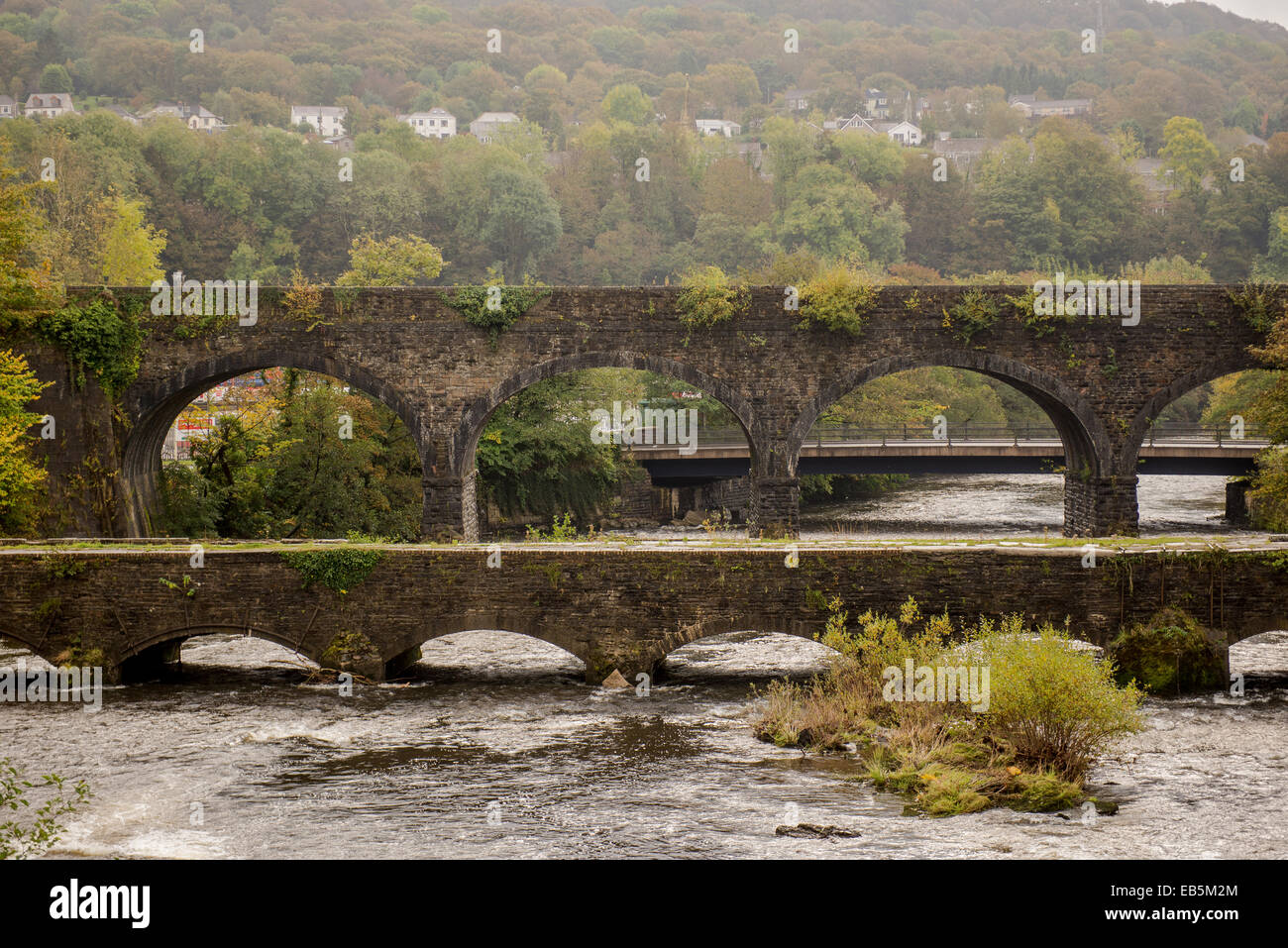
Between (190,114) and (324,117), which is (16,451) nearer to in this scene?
(190,114)

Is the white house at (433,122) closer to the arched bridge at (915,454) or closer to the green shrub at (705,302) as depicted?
A: the arched bridge at (915,454)

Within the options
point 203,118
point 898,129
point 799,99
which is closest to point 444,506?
point 203,118

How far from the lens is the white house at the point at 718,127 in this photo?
145 meters

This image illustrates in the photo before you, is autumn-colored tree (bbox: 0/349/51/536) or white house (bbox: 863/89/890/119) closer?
autumn-colored tree (bbox: 0/349/51/536)

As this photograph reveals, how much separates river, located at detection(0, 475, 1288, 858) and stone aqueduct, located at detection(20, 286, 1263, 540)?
652 cm

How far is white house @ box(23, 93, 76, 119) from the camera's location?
10619 centimetres

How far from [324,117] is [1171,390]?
116974 mm

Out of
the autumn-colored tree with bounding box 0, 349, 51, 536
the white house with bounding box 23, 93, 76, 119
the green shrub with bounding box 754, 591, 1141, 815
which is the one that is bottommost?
the green shrub with bounding box 754, 591, 1141, 815

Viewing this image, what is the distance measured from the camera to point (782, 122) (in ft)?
361

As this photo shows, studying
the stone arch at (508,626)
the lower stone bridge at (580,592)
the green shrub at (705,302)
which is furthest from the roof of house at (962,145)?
the stone arch at (508,626)

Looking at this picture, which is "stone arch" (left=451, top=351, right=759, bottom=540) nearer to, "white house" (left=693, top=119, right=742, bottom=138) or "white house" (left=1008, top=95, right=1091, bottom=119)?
"white house" (left=693, top=119, right=742, bottom=138)

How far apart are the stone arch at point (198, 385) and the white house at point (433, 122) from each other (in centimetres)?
11123

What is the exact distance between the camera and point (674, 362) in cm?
3116

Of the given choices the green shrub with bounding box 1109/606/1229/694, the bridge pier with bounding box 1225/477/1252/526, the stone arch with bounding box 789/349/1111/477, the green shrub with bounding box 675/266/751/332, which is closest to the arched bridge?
the bridge pier with bounding box 1225/477/1252/526
